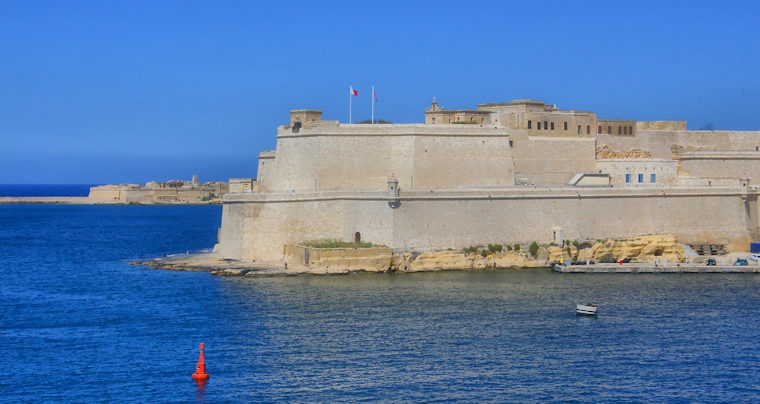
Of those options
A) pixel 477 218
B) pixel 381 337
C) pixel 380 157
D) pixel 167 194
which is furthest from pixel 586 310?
pixel 167 194

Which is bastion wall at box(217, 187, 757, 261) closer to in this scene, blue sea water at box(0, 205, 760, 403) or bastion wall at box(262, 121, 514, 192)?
blue sea water at box(0, 205, 760, 403)

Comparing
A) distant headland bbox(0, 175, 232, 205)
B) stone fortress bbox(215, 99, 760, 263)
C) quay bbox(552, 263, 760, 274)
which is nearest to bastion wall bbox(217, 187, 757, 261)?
stone fortress bbox(215, 99, 760, 263)

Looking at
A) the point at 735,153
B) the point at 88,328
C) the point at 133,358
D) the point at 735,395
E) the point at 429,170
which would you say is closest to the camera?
the point at 735,395

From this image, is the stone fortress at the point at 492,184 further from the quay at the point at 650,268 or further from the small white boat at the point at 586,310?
the small white boat at the point at 586,310

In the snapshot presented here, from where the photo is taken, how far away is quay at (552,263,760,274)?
3678 cm

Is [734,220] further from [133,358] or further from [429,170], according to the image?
[133,358]

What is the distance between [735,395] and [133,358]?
1261 cm

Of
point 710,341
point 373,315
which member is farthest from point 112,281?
point 710,341

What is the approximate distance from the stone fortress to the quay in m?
2.15

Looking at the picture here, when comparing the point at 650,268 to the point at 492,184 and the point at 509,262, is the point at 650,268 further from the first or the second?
the point at 492,184

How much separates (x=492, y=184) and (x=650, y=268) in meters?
7.01

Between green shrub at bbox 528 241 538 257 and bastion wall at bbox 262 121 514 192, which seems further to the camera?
bastion wall at bbox 262 121 514 192

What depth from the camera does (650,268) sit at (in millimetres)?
36906

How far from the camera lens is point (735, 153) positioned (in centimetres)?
4416
